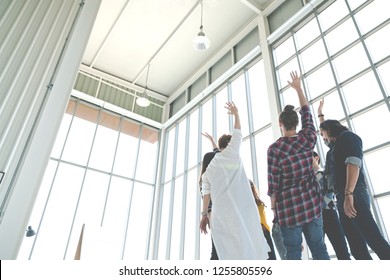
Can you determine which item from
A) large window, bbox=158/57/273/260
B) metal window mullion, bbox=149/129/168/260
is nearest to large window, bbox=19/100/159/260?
metal window mullion, bbox=149/129/168/260

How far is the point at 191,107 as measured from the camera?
9227 mm

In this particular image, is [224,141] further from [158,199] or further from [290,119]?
[158,199]

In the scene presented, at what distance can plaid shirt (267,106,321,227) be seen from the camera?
78.2 inches

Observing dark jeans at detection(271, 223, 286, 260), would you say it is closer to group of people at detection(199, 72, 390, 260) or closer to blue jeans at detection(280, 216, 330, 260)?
group of people at detection(199, 72, 390, 260)

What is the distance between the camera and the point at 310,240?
77.9 inches

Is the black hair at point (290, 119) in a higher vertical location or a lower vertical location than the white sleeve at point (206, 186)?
higher

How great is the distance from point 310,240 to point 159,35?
7.82 m

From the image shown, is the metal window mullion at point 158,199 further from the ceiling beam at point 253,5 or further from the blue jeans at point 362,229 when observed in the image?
the blue jeans at point 362,229

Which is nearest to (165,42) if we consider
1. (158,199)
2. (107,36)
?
(107,36)

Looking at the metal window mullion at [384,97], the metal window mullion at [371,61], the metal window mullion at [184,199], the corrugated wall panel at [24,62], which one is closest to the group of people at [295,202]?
the corrugated wall panel at [24,62]

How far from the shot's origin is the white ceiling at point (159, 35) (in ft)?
25.3

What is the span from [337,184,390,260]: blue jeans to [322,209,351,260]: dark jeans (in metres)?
0.07

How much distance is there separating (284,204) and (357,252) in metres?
0.60

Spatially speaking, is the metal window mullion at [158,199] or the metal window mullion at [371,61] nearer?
the metal window mullion at [371,61]
